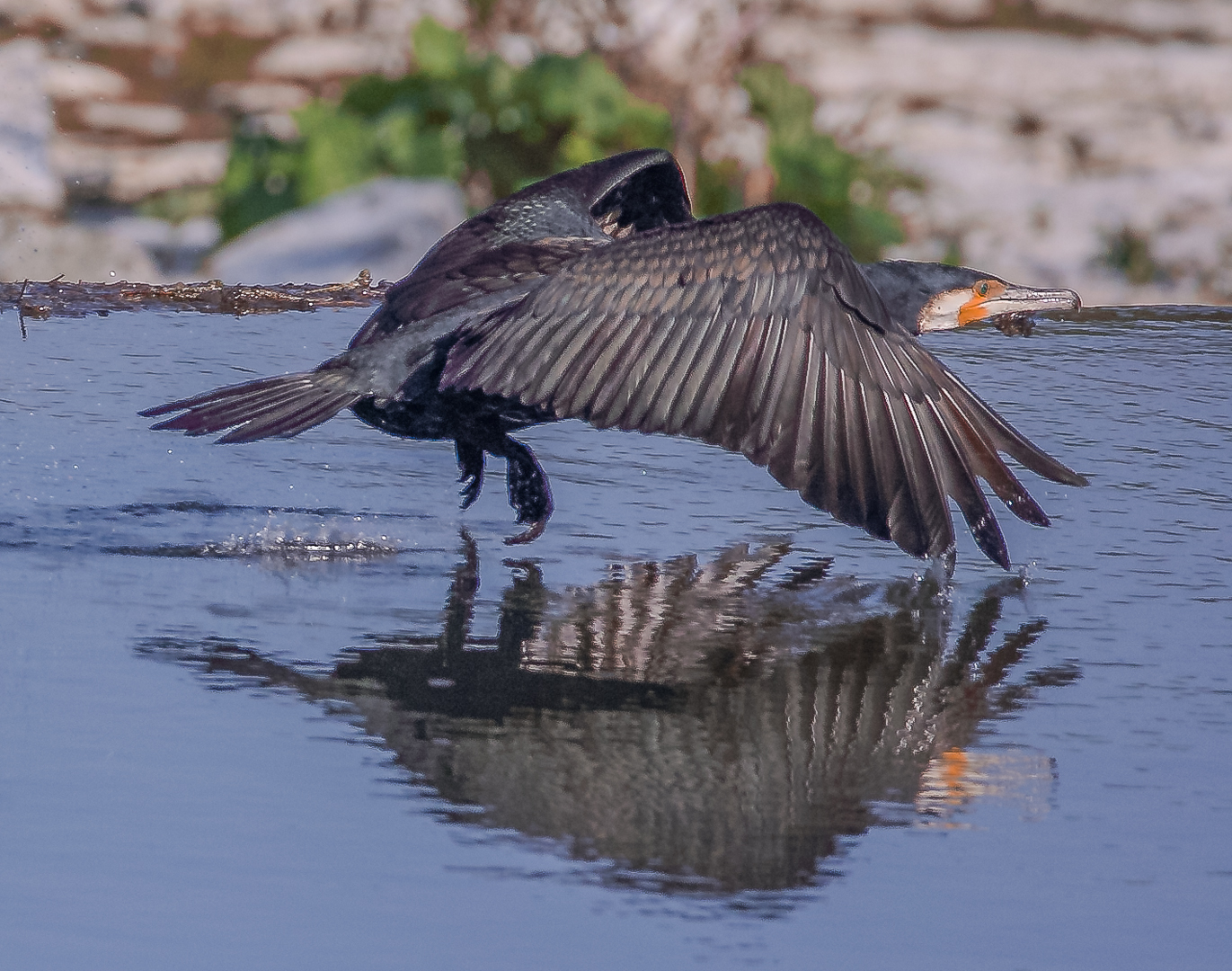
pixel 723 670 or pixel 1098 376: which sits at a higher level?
pixel 1098 376

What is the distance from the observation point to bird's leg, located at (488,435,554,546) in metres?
4.52

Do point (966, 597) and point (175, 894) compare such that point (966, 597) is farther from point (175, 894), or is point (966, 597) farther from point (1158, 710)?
point (175, 894)

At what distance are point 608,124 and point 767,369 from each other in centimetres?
526

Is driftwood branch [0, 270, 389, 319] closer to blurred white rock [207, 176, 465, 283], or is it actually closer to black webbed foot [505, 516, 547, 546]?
blurred white rock [207, 176, 465, 283]

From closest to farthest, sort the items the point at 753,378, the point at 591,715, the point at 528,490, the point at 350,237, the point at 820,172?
the point at 591,715 → the point at 753,378 → the point at 528,490 → the point at 350,237 → the point at 820,172

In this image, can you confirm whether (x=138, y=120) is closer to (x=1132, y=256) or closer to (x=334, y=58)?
(x=334, y=58)

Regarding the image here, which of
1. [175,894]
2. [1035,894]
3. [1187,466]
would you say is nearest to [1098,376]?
[1187,466]

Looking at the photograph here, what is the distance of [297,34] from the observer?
1093cm

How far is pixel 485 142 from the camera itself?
9328 millimetres

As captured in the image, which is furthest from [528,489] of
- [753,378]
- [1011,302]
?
[1011,302]

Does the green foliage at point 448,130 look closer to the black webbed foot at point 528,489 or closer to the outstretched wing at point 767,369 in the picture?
the black webbed foot at point 528,489

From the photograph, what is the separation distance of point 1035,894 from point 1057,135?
9365mm

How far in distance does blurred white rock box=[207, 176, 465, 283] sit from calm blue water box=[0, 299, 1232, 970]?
3.09 metres

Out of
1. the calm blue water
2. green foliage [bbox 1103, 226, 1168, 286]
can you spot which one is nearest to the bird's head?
the calm blue water
